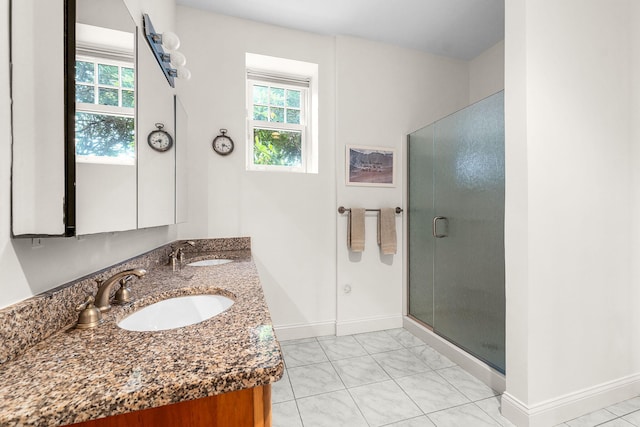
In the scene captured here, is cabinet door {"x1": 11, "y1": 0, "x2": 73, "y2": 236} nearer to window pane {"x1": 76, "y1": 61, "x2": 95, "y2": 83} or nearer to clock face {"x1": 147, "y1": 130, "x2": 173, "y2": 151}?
window pane {"x1": 76, "y1": 61, "x2": 95, "y2": 83}

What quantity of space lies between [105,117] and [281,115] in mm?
1813

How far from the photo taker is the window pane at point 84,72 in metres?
0.68

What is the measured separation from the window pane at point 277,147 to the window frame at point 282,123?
26 millimetres

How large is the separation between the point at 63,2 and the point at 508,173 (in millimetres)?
1803

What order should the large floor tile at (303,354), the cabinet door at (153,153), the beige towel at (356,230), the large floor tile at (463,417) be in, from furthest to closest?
the beige towel at (356,230) → the large floor tile at (303,354) → the large floor tile at (463,417) → the cabinet door at (153,153)

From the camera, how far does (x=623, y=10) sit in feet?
5.00

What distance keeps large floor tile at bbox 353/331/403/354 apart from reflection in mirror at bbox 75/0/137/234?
6.12ft

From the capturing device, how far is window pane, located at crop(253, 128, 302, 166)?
2.42 metres

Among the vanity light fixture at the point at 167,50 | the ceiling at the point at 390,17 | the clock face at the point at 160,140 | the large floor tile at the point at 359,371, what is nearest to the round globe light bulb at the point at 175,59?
the vanity light fixture at the point at 167,50

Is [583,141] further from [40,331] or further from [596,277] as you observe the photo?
[40,331]

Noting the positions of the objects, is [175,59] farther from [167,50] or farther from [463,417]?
[463,417]

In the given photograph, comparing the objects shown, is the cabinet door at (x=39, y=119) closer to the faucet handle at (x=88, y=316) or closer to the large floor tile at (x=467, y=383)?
the faucet handle at (x=88, y=316)

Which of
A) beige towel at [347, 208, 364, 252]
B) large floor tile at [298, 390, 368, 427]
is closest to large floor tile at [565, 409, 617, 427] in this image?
large floor tile at [298, 390, 368, 427]

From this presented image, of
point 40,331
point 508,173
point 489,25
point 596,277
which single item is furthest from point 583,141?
point 40,331
